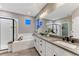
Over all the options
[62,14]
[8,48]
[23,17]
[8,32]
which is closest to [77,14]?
[62,14]

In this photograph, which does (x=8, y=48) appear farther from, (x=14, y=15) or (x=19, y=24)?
(x=14, y=15)

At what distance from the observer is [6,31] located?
1967 mm

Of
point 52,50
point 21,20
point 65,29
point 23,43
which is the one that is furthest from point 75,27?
point 23,43

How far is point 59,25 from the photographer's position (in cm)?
201

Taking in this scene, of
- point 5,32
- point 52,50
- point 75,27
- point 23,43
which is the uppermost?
point 75,27

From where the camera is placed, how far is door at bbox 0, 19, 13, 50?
1.91 meters

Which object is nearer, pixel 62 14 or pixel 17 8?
pixel 62 14

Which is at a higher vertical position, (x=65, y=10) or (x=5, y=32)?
(x=65, y=10)

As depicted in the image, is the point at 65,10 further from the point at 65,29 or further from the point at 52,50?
the point at 52,50

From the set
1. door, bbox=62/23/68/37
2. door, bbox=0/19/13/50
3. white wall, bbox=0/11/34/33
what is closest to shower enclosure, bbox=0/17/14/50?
door, bbox=0/19/13/50

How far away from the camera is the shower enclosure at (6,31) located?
1905 millimetres

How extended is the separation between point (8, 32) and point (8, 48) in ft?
1.59

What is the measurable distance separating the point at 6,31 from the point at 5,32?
36mm

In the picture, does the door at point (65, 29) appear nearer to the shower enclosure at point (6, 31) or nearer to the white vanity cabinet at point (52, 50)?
the white vanity cabinet at point (52, 50)
